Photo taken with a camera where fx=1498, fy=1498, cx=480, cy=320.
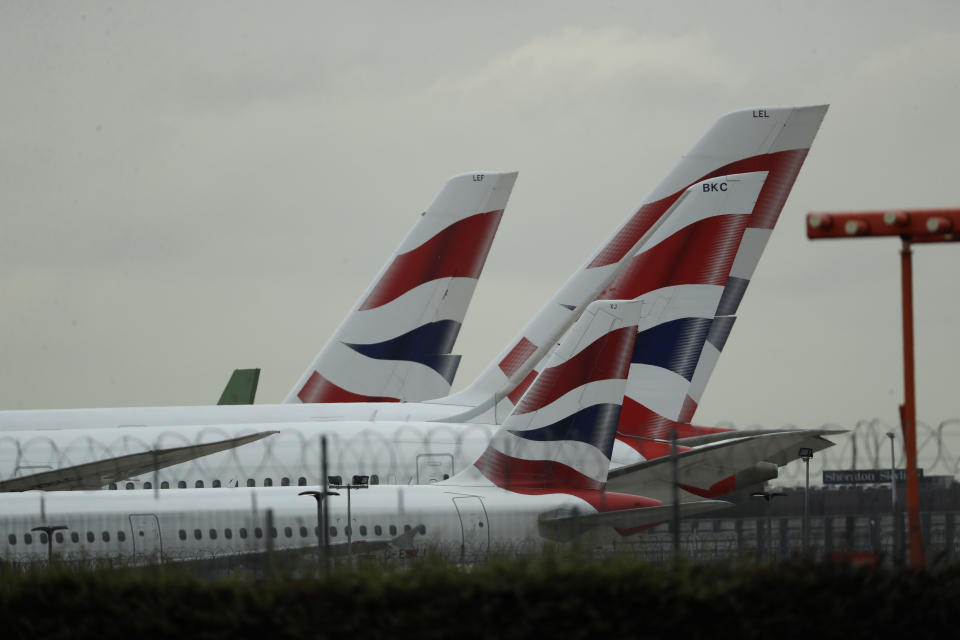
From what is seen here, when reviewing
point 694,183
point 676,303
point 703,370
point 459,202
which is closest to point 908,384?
point 676,303

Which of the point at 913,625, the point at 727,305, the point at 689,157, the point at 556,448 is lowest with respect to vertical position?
the point at 913,625

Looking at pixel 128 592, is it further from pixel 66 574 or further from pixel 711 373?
pixel 711 373

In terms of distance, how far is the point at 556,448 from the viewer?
23.4 m

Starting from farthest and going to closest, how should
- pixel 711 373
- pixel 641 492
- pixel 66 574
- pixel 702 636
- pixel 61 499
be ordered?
pixel 711 373 → pixel 641 492 → pixel 61 499 → pixel 66 574 → pixel 702 636

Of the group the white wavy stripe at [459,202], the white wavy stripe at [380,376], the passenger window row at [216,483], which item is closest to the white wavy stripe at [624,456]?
the passenger window row at [216,483]

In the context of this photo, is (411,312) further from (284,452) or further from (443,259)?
(284,452)

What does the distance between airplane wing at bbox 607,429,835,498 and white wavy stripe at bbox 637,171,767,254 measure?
649cm

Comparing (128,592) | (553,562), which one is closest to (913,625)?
(553,562)

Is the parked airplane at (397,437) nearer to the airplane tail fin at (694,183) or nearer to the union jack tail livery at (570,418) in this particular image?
the airplane tail fin at (694,183)

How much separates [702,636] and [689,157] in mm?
22556

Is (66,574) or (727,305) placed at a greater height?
(727,305)

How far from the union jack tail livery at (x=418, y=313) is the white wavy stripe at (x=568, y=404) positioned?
15.8 metres

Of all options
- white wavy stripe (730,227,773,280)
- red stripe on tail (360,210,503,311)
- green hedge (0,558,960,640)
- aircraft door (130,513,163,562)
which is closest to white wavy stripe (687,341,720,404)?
white wavy stripe (730,227,773,280)

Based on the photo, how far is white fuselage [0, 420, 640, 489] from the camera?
29141 millimetres
